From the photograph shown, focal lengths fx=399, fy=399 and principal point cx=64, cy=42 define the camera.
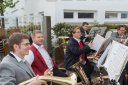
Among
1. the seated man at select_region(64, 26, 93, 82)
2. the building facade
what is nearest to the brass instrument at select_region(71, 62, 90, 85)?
the seated man at select_region(64, 26, 93, 82)

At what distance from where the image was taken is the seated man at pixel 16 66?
387cm

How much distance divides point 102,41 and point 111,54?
87.9 inches

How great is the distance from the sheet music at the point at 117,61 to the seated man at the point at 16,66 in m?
1.19

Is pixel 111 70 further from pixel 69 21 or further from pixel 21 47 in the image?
A: pixel 69 21

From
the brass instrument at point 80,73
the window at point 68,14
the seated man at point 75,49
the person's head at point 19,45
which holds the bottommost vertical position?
the brass instrument at point 80,73

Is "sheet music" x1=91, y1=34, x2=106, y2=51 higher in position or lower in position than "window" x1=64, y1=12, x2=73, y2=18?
lower

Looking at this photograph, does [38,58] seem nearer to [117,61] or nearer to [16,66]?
[117,61]

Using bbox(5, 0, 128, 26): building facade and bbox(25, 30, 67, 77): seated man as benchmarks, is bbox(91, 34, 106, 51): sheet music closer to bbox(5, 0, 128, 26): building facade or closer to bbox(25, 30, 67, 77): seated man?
bbox(25, 30, 67, 77): seated man

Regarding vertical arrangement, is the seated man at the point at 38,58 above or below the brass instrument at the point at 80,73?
above

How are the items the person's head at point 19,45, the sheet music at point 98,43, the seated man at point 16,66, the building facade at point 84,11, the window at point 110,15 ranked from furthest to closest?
the window at point 110,15 < the building facade at point 84,11 < the sheet music at point 98,43 < the person's head at point 19,45 < the seated man at point 16,66

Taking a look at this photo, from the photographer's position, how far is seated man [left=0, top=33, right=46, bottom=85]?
387 cm

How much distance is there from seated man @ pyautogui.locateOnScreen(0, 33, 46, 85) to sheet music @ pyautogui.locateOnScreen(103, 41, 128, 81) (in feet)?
3.91

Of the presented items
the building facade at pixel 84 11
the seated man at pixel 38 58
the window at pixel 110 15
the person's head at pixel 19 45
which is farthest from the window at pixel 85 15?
the person's head at pixel 19 45

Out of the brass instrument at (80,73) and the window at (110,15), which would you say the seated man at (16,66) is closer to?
the brass instrument at (80,73)
